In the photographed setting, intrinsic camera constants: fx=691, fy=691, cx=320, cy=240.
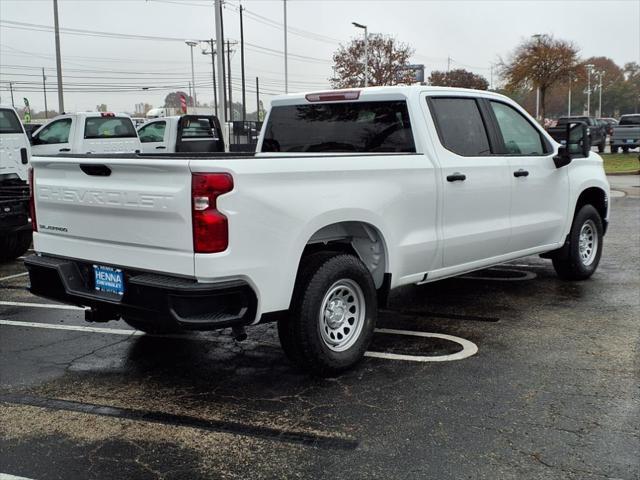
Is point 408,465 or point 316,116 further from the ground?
point 316,116

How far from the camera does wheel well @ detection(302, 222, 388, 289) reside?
15.6 feet

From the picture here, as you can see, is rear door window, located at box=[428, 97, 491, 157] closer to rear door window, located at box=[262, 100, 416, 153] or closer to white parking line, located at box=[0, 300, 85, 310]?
rear door window, located at box=[262, 100, 416, 153]

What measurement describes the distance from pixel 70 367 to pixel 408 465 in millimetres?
2787

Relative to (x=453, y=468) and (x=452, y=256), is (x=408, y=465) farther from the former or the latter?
(x=452, y=256)

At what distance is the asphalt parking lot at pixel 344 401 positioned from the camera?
11.4 ft

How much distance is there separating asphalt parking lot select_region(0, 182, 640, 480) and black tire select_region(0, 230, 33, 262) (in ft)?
10.9

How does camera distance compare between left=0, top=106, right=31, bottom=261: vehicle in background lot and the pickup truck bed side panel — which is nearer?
the pickup truck bed side panel

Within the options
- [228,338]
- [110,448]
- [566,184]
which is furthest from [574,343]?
[110,448]

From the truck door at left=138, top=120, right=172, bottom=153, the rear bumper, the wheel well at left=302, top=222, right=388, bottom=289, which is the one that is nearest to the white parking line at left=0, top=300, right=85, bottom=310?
the rear bumper

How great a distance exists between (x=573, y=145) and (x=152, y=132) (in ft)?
54.7

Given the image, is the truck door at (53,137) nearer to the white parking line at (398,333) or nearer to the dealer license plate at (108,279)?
the white parking line at (398,333)

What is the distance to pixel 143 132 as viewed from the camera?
2147 cm

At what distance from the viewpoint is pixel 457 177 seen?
5457 millimetres

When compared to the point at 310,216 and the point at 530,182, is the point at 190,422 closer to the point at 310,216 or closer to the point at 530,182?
the point at 310,216
